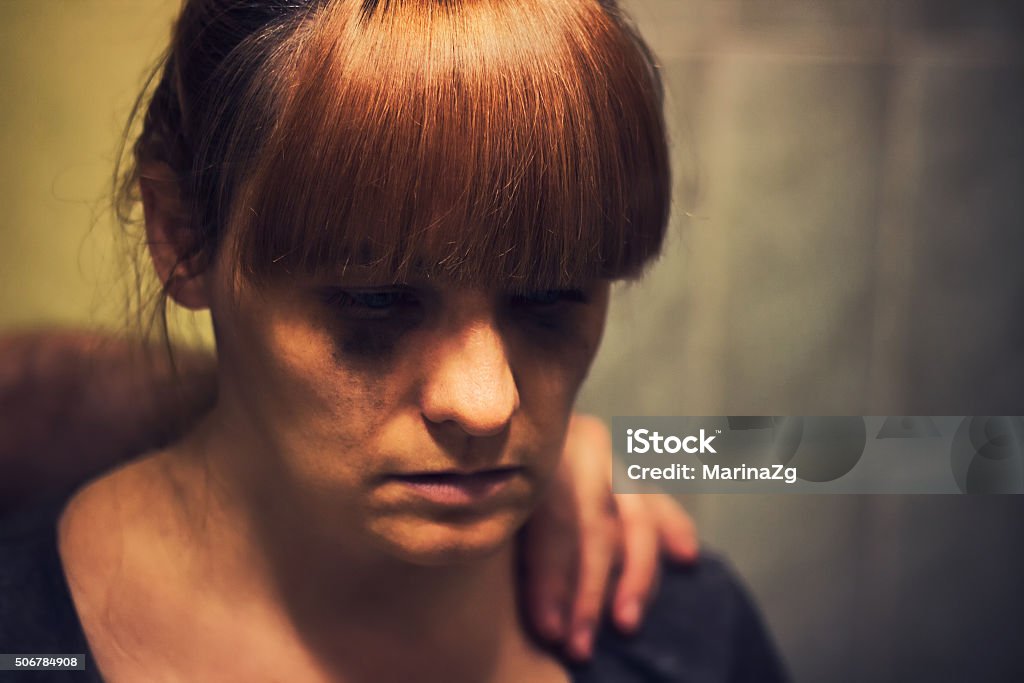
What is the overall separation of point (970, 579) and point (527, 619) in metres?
0.42

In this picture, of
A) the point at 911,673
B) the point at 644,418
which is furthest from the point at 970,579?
the point at 644,418

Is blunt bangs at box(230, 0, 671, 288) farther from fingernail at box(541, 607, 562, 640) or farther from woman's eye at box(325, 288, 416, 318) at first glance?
fingernail at box(541, 607, 562, 640)

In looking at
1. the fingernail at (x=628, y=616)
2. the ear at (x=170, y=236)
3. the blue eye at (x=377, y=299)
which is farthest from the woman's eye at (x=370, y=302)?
the fingernail at (x=628, y=616)

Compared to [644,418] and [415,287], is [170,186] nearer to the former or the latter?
[415,287]

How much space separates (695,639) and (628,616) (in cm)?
6

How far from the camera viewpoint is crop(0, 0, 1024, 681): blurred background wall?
719 millimetres

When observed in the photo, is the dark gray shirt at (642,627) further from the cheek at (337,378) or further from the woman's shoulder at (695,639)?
the cheek at (337,378)

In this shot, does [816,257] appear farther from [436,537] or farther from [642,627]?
[436,537]

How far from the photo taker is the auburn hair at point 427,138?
17.9 inches

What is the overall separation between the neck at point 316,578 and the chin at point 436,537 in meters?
0.05

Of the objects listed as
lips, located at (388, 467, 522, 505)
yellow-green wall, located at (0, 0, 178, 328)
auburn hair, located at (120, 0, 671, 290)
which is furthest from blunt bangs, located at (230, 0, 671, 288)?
yellow-green wall, located at (0, 0, 178, 328)

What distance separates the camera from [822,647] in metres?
0.91

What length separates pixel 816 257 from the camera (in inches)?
33.0

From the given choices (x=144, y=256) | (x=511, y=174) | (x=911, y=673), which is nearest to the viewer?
(x=511, y=174)
